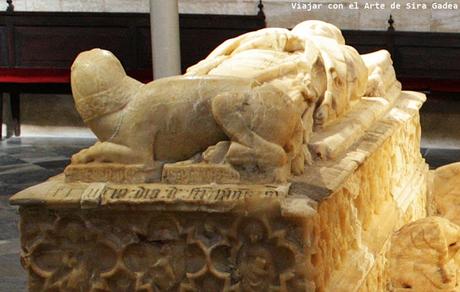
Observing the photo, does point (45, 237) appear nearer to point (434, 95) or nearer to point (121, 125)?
point (121, 125)

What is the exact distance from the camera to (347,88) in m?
4.82

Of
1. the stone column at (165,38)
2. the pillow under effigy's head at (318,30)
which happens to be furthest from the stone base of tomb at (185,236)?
the stone column at (165,38)

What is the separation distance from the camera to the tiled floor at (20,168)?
540 centimetres

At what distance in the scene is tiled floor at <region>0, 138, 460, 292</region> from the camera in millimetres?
5402

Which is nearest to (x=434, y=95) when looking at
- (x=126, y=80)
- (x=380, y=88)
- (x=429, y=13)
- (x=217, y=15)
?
(x=429, y=13)

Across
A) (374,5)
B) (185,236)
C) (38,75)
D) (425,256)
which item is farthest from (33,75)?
(185,236)

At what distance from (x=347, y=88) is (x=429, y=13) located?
4.81 metres

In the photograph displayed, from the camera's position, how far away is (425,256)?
423 centimetres

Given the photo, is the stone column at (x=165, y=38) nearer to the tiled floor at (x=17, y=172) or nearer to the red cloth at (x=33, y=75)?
the tiled floor at (x=17, y=172)

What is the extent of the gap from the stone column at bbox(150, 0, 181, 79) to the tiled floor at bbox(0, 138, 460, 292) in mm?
1586

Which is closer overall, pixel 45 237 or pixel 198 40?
pixel 45 237

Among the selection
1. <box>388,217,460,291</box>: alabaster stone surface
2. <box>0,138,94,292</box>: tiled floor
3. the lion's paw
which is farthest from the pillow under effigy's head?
<box>0,138,94,292</box>: tiled floor

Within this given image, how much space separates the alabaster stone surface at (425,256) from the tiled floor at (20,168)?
2.15 meters

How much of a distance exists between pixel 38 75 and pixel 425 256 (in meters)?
6.24
